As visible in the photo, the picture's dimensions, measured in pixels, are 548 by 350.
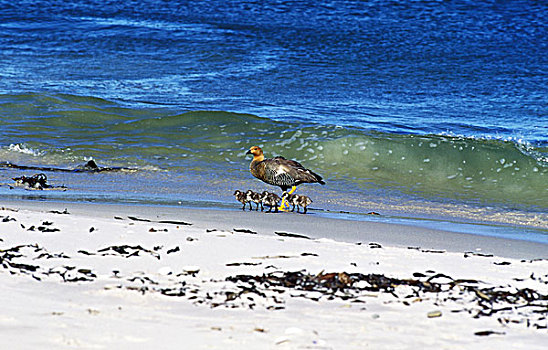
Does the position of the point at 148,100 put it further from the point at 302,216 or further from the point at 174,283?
the point at 174,283

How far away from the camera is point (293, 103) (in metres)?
14.5

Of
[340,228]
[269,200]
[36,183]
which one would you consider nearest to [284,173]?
[269,200]

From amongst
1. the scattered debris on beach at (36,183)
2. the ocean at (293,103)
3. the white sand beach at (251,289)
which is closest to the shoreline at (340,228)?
the white sand beach at (251,289)

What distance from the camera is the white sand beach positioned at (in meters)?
2.82

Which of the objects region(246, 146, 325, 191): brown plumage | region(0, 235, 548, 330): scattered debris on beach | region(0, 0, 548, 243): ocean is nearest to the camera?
region(0, 235, 548, 330): scattered debris on beach

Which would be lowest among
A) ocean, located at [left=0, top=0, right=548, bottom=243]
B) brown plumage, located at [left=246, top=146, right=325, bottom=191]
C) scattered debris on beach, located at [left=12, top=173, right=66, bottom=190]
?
scattered debris on beach, located at [left=12, top=173, right=66, bottom=190]

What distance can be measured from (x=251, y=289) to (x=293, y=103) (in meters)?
11.2

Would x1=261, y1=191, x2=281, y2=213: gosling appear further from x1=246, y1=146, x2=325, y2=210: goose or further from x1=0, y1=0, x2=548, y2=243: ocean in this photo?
x1=246, y1=146, x2=325, y2=210: goose

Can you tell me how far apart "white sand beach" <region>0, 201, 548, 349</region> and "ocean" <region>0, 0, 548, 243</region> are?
2076 millimetres

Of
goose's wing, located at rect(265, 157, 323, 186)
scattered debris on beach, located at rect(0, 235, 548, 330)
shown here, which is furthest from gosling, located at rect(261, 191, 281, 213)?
scattered debris on beach, located at rect(0, 235, 548, 330)

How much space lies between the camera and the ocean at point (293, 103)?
27.7 ft

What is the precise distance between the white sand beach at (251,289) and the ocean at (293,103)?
208 centimetres

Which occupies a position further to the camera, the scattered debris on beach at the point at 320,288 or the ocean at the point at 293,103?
the ocean at the point at 293,103

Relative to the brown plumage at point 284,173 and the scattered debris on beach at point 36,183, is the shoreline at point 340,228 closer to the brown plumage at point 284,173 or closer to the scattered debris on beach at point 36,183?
the brown plumage at point 284,173
